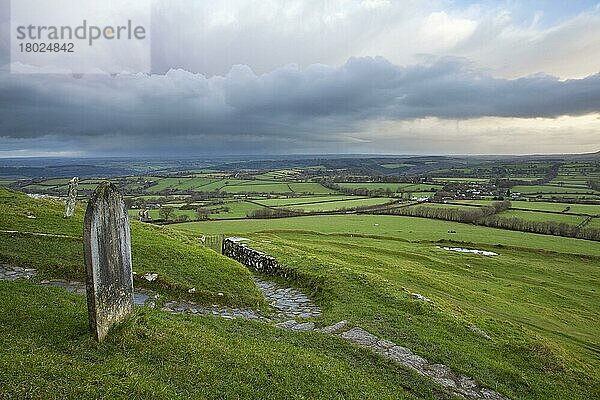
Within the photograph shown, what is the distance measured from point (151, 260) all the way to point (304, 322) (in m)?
8.35

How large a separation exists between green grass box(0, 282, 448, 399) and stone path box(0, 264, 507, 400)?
0.78 meters

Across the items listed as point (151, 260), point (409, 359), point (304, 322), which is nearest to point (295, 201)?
point (151, 260)

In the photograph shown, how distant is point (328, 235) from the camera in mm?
57281

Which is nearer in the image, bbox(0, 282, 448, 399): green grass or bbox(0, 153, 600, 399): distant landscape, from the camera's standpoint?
bbox(0, 282, 448, 399): green grass

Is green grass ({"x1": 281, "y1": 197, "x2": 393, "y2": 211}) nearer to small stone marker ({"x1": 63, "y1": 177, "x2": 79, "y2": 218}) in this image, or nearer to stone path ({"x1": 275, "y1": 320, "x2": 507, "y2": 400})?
small stone marker ({"x1": 63, "y1": 177, "x2": 79, "y2": 218})

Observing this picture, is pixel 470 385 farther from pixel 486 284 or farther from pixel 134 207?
pixel 134 207

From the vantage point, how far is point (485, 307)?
80.3 feet

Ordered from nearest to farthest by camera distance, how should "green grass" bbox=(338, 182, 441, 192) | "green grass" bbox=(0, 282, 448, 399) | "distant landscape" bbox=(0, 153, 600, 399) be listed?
"green grass" bbox=(0, 282, 448, 399) → "distant landscape" bbox=(0, 153, 600, 399) → "green grass" bbox=(338, 182, 441, 192)

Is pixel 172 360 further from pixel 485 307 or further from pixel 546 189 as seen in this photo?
pixel 546 189

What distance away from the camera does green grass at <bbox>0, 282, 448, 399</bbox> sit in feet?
26.3

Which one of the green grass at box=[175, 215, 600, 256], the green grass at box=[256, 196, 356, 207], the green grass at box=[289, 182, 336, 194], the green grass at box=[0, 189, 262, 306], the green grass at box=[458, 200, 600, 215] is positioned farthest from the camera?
the green grass at box=[289, 182, 336, 194]

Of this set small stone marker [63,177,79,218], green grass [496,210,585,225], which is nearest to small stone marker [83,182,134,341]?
small stone marker [63,177,79,218]

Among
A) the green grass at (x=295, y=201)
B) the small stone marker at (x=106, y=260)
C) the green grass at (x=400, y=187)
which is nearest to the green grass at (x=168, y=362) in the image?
the small stone marker at (x=106, y=260)

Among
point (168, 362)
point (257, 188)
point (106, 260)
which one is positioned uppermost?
point (106, 260)
